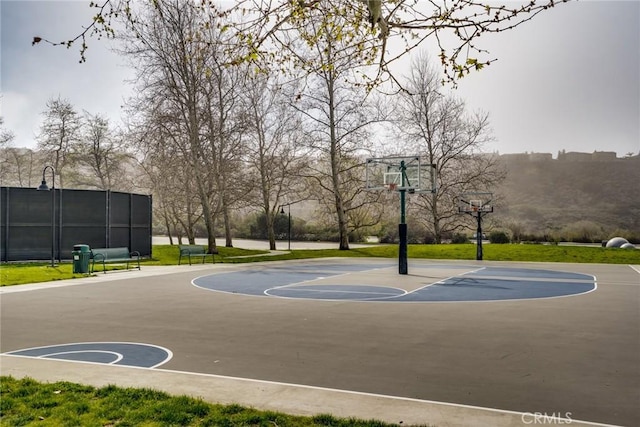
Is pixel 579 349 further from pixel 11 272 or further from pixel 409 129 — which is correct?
pixel 409 129

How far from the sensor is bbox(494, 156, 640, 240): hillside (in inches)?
3250

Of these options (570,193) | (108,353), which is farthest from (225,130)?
(570,193)

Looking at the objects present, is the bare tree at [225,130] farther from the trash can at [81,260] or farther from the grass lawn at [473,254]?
the trash can at [81,260]

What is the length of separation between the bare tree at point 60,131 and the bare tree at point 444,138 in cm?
2780

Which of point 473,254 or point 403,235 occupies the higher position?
point 403,235

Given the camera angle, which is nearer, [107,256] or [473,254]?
[107,256]

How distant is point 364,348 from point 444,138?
1490 inches

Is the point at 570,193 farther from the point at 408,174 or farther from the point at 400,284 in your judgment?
the point at 400,284

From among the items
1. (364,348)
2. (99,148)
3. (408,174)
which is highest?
(99,148)

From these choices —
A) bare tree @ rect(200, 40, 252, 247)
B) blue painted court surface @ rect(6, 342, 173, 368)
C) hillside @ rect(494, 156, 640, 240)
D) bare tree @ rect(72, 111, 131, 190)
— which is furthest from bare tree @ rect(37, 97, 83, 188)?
hillside @ rect(494, 156, 640, 240)

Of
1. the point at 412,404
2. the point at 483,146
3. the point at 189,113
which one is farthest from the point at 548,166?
the point at 412,404

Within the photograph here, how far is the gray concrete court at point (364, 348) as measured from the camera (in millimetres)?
5609

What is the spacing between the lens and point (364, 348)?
8148 mm

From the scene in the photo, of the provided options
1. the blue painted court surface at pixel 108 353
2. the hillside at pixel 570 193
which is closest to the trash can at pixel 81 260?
the blue painted court surface at pixel 108 353
